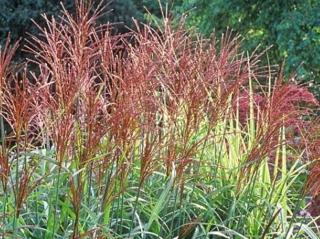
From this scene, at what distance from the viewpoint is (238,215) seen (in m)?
3.15

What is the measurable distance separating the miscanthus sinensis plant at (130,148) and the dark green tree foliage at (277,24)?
433cm

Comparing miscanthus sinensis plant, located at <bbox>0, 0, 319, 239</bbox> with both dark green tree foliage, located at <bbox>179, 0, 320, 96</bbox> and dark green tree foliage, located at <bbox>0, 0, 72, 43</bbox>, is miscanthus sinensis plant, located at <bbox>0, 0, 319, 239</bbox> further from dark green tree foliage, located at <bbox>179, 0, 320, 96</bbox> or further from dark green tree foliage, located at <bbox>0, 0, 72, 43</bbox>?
dark green tree foliage, located at <bbox>179, 0, 320, 96</bbox>

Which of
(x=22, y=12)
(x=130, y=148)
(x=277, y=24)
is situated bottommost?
(x=277, y=24)

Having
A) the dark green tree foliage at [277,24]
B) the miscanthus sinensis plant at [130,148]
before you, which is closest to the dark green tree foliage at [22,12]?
the dark green tree foliage at [277,24]

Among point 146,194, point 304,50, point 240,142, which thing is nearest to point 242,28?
point 304,50

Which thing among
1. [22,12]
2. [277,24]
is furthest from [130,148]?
[277,24]

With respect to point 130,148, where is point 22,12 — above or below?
below

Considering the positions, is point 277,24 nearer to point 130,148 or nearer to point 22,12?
point 22,12

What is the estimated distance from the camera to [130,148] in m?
2.75

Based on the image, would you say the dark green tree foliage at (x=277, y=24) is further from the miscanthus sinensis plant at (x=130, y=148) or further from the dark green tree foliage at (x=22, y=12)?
the miscanthus sinensis plant at (x=130, y=148)

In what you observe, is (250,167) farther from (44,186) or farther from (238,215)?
(44,186)

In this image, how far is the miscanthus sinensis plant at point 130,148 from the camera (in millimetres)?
2455

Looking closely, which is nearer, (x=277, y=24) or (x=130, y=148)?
(x=130, y=148)

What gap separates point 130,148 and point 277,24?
553cm
